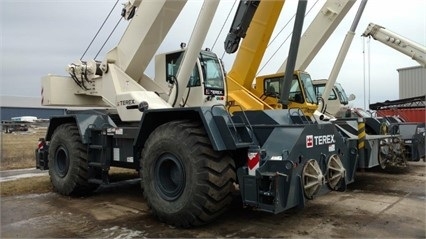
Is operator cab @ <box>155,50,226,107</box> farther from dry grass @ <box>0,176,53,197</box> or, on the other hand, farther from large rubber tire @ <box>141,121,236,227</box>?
dry grass @ <box>0,176,53,197</box>

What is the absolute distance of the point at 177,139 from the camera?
537 cm

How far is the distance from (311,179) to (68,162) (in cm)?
485

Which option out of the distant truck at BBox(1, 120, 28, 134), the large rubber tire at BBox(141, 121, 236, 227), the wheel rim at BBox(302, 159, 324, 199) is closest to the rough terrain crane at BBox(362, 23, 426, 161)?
the wheel rim at BBox(302, 159, 324, 199)

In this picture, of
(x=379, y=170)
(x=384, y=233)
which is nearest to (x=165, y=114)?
(x=384, y=233)

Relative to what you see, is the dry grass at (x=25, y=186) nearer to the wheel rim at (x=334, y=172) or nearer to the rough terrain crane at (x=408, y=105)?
the wheel rim at (x=334, y=172)

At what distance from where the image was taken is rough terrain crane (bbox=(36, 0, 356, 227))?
5035 mm

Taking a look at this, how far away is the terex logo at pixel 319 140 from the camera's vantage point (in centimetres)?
532

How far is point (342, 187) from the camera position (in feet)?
18.9

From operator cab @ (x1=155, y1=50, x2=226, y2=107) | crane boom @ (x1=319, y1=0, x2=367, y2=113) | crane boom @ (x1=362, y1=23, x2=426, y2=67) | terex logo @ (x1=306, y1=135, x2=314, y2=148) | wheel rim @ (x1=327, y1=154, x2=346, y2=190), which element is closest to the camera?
terex logo @ (x1=306, y1=135, x2=314, y2=148)

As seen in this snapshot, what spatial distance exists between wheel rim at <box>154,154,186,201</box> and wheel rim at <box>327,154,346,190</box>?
210 centimetres

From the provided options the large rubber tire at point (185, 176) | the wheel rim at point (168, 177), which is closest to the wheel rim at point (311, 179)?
the large rubber tire at point (185, 176)

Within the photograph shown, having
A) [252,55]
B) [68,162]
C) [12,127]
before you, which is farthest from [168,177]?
[12,127]

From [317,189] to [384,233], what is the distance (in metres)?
1.00

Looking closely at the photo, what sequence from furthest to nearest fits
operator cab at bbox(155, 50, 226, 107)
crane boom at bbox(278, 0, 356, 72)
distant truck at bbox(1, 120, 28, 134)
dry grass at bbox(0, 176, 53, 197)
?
distant truck at bbox(1, 120, 28, 134) → crane boom at bbox(278, 0, 356, 72) → dry grass at bbox(0, 176, 53, 197) → operator cab at bbox(155, 50, 226, 107)
